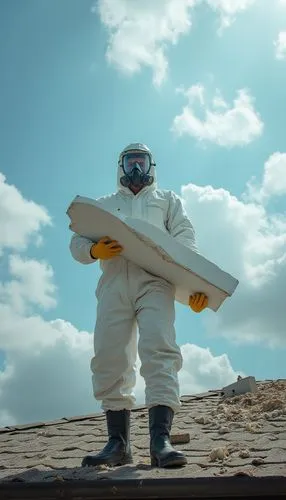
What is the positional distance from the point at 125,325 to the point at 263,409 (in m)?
2.30

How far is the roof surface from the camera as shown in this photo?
9.45 feet

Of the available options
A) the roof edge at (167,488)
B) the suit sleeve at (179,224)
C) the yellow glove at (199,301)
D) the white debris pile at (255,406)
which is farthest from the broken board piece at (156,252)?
the white debris pile at (255,406)

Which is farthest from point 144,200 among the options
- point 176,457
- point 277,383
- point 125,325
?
point 277,383

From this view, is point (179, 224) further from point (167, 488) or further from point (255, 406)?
point (255, 406)

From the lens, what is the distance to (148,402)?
3143mm

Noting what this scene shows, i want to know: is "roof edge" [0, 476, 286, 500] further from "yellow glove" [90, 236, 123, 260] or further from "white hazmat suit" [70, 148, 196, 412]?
"yellow glove" [90, 236, 123, 260]

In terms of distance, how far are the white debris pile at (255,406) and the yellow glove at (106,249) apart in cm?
196

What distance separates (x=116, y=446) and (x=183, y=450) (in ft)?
1.88

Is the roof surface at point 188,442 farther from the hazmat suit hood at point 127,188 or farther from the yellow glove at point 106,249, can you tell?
the hazmat suit hood at point 127,188

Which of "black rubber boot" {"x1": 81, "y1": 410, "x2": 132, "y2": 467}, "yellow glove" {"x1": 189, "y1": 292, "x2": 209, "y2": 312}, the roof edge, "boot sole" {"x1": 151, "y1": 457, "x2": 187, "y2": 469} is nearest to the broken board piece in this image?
"yellow glove" {"x1": 189, "y1": 292, "x2": 209, "y2": 312}

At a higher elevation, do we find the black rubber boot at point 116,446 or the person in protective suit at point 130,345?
the person in protective suit at point 130,345

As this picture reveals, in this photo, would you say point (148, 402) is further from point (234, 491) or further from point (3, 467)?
point (3, 467)

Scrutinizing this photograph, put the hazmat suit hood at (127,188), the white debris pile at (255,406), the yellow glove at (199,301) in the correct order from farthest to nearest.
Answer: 1. the white debris pile at (255,406)
2. the hazmat suit hood at (127,188)
3. the yellow glove at (199,301)

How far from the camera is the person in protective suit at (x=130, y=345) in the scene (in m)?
3.13
